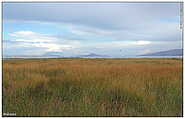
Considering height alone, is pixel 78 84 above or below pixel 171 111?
above

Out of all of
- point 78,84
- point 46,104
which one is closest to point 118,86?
point 78,84

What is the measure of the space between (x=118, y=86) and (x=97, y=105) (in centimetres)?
89

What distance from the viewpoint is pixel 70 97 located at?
400 cm

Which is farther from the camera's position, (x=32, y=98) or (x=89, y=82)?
(x=89, y=82)

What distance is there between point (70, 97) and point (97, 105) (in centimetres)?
67

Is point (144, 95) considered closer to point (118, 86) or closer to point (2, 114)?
point (118, 86)

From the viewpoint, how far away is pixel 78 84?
15.1 ft

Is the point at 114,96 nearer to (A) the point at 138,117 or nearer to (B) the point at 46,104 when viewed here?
(A) the point at 138,117

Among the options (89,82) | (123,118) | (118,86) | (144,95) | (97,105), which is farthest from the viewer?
(89,82)

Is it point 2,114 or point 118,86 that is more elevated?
point 118,86

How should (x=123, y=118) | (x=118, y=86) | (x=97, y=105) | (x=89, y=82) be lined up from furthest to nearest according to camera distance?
(x=89, y=82)
(x=118, y=86)
(x=97, y=105)
(x=123, y=118)

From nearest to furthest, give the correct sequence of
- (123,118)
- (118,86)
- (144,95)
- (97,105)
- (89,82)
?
(123,118) < (97,105) < (144,95) < (118,86) < (89,82)

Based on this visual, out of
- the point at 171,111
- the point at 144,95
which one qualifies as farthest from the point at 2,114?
the point at 171,111

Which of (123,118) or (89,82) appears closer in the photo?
(123,118)
